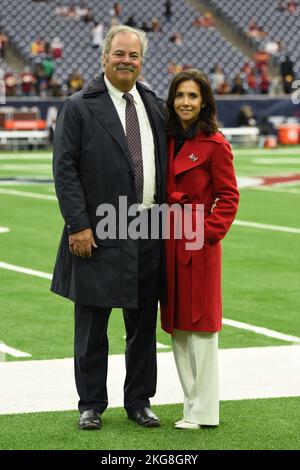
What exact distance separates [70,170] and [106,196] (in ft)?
0.71

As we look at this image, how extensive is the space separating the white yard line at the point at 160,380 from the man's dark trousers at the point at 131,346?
12.5 inches

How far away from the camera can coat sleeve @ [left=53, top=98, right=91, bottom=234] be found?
546 centimetres

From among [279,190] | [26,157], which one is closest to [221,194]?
[279,190]

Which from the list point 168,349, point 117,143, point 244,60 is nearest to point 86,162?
point 117,143

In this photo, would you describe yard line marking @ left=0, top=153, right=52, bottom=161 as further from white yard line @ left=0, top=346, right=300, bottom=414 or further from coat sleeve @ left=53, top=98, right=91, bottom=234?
coat sleeve @ left=53, top=98, right=91, bottom=234

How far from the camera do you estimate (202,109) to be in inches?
220

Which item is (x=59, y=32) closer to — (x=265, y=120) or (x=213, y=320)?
(x=265, y=120)

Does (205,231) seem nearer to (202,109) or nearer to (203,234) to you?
(203,234)

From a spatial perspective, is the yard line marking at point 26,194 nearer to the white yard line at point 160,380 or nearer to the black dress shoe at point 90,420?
the white yard line at point 160,380

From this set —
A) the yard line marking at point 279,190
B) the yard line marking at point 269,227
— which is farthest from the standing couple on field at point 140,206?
the yard line marking at point 279,190

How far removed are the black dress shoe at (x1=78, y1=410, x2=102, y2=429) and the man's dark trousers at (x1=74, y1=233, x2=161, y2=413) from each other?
43mm

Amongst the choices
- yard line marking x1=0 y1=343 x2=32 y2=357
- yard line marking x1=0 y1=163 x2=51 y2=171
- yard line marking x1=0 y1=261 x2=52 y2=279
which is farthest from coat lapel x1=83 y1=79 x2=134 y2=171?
yard line marking x1=0 y1=163 x2=51 y2=171

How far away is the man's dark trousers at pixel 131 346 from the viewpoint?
5625 mm

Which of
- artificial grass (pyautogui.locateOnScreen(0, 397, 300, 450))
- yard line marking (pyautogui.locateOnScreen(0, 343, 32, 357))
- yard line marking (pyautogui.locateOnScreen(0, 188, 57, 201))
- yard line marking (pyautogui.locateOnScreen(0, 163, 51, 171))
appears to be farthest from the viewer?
yard line marking (pyautogui.locateOnScreen(0, 163, 51, 171))
